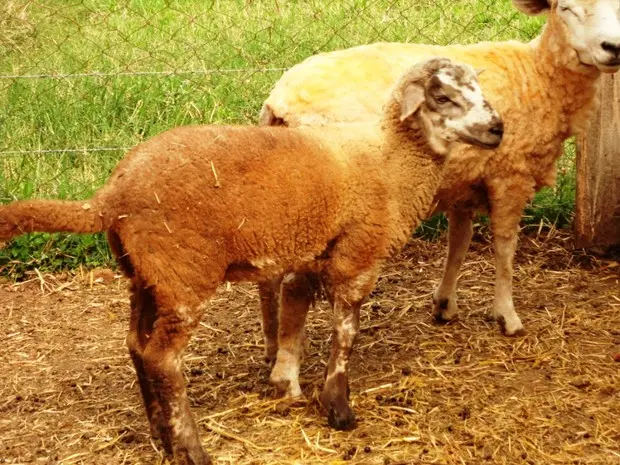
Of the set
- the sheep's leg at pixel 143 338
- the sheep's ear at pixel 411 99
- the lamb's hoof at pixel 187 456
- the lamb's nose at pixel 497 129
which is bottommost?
the lamb's hoof at pixel 187 456

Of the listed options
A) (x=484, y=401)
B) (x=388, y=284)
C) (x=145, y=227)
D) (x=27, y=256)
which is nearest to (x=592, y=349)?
(x=484, y=401)

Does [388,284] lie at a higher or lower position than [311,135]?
lower

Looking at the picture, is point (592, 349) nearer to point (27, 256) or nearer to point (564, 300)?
point (564, 300)

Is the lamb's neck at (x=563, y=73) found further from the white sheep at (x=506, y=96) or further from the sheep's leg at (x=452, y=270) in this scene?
the sheep's leg at (x=452, y=270)

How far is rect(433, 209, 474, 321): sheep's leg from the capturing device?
17.6ft

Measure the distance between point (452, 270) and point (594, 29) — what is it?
1410 mm

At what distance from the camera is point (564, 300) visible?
565 centimetres

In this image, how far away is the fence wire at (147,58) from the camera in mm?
6586

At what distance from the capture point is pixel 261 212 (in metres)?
3.91

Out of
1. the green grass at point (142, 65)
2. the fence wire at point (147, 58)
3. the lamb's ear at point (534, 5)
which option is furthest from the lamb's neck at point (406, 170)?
the fence wire at point (147, 58)

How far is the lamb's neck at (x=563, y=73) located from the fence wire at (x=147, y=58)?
6.23 feet

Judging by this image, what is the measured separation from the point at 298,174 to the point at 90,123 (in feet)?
10.4

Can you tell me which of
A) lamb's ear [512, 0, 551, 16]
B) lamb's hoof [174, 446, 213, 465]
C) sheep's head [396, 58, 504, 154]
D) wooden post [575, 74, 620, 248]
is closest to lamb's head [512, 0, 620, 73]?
lamb's ear [512, 0, 551, 16]

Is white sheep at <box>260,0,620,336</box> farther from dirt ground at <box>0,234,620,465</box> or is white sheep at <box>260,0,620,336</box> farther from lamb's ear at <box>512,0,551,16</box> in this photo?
dirt ground at <box>0,234,620,465</box>
